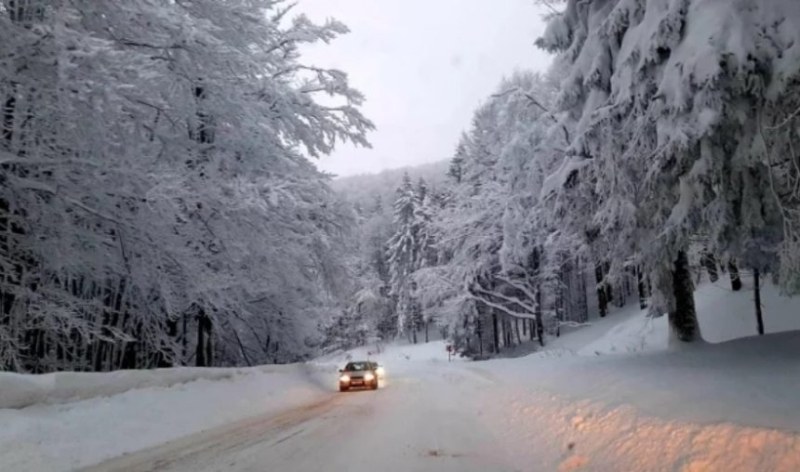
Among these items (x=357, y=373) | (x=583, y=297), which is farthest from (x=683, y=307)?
(x=583, y=297)

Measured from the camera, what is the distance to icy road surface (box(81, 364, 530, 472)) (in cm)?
765

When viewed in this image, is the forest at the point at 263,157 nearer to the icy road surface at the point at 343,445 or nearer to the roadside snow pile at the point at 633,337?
the icy road surface at the point at 343,445

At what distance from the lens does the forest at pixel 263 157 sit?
810 cm

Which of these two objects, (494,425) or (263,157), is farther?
(263,157)

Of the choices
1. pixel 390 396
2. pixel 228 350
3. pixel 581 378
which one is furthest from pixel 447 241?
pixel 581 378

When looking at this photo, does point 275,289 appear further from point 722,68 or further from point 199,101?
point 722,68

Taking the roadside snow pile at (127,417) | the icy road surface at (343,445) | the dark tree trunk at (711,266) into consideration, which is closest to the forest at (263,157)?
the roadside snow pile at (127,417)

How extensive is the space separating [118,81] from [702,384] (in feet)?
32.1

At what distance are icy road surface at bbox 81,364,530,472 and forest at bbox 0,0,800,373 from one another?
3.50 m

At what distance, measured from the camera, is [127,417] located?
11.4m

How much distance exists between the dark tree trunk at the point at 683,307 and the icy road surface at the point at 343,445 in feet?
18.3

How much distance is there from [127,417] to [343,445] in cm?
485

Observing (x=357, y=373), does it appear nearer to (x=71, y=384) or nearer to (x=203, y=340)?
(x=203, y=340)

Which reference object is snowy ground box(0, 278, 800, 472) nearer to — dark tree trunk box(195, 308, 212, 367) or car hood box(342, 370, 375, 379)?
dark tree trunk box(195, 308, 212, 367)
